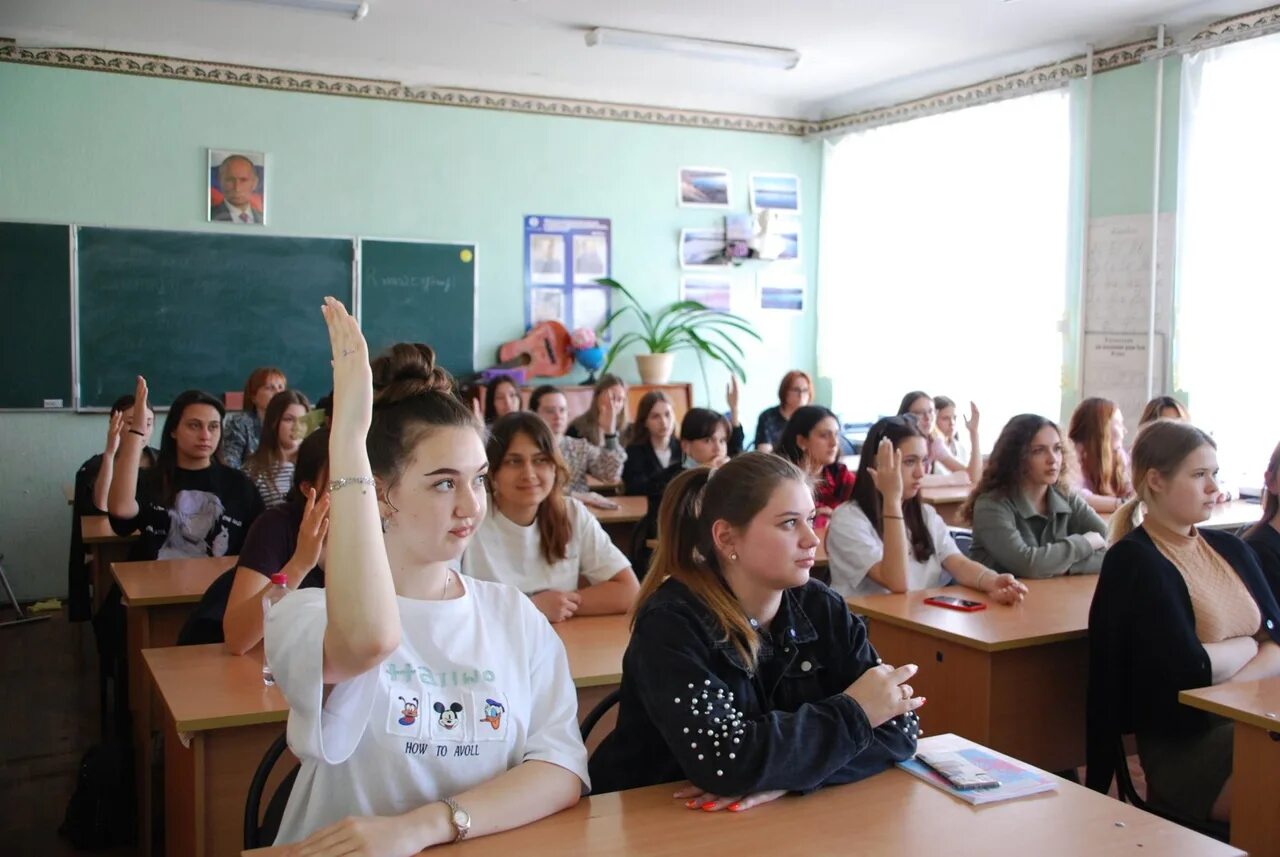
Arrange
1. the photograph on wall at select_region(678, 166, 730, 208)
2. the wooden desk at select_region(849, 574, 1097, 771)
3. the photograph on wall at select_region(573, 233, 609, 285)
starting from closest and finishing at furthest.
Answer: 1. the wooden desk at select_region(849, 574, 1097, 771)
2. the photograph on wall at select_region(573, 233, 609, 285)
3. the photograph on wall at select_region(678, 166, 730, 208)

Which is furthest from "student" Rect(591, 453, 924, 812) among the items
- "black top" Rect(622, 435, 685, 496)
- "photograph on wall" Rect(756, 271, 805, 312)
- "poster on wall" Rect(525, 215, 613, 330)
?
"photograph on wall" Rect(756, 271, 805, 312)

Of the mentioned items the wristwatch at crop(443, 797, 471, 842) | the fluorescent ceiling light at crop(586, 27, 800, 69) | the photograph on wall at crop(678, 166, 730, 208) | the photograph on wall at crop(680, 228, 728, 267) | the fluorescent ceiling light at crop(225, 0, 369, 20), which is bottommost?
the wristwatch at crop(443, 797, 471, 842)

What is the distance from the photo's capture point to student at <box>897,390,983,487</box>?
6.07 m

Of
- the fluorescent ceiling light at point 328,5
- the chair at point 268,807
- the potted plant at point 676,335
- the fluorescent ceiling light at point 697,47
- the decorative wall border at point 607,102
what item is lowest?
the chair at point 268,807

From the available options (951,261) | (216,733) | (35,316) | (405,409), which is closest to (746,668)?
(405,409)

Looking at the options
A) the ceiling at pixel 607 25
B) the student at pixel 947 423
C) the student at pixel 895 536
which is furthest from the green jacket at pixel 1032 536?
the ceiling at pixel 607 25

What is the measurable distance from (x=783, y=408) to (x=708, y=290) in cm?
141

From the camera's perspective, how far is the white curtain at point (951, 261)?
263 inches

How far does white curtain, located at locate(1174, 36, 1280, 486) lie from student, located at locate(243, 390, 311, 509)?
4288 millimetres

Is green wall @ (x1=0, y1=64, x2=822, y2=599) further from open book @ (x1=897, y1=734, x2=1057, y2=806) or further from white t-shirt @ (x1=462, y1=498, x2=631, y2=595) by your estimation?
open book @ (x1=897, y1=734, x2=1057, y2=806)

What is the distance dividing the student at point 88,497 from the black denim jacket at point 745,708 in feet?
9.35

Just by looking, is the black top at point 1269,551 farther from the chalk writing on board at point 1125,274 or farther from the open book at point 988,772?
the chalk writing on board at point 1125,274

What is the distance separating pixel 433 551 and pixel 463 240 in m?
5.95

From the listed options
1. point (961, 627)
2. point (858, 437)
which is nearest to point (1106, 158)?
point (858, 437)
